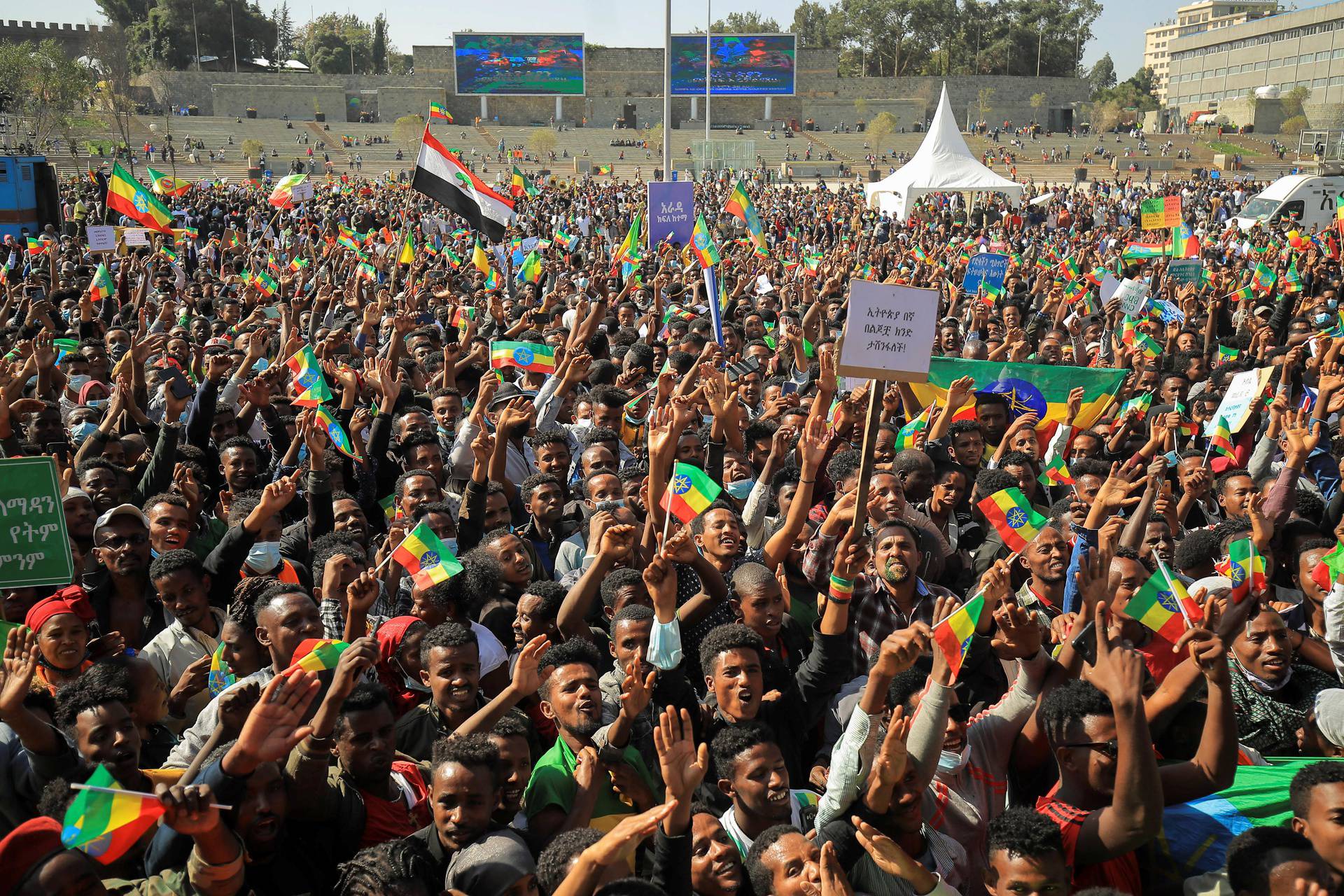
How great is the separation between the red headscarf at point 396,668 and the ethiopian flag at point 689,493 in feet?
3.75

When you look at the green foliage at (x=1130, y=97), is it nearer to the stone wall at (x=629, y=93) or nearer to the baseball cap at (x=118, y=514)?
Result: the stone wall at (x=629, y=93)

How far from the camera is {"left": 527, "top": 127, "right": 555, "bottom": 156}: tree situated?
2467 inches

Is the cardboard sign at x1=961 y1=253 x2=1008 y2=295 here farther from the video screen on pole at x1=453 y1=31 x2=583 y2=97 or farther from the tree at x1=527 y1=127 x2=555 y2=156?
the video screen on pole at x1=453 y1=31 x2=583 y2=97

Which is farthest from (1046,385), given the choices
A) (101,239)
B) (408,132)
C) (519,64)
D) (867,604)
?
(519,64)

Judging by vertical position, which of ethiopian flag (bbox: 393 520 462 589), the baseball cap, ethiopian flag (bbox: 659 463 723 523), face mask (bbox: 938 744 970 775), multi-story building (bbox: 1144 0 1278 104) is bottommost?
face mask (bbox: 938 744 970 775)

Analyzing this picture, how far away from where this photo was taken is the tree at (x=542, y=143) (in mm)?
62656

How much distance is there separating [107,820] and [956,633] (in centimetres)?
213

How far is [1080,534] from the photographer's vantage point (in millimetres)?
4625

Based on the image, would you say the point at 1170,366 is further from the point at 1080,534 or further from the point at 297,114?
the point at 297,114

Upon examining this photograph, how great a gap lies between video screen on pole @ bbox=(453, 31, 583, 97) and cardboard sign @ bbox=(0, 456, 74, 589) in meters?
75.5

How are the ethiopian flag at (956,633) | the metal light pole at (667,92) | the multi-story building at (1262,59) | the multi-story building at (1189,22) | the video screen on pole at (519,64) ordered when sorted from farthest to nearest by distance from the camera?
the multi-story building at (1189,22), the multi-story building at (1262,59), the video screen on pole at (519,64), the metal light pole at (667,92), the ethiopian flag at (956,633)

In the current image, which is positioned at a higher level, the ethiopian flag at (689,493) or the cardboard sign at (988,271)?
the cardboard sign at (988,271)

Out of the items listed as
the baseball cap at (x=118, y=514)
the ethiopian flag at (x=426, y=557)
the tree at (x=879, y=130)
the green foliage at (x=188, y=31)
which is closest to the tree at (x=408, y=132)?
the tree at (x=879, y=130)

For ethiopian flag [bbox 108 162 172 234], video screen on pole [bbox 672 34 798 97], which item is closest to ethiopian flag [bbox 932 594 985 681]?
ethiopian flag [bbox 108 162 172 234]
